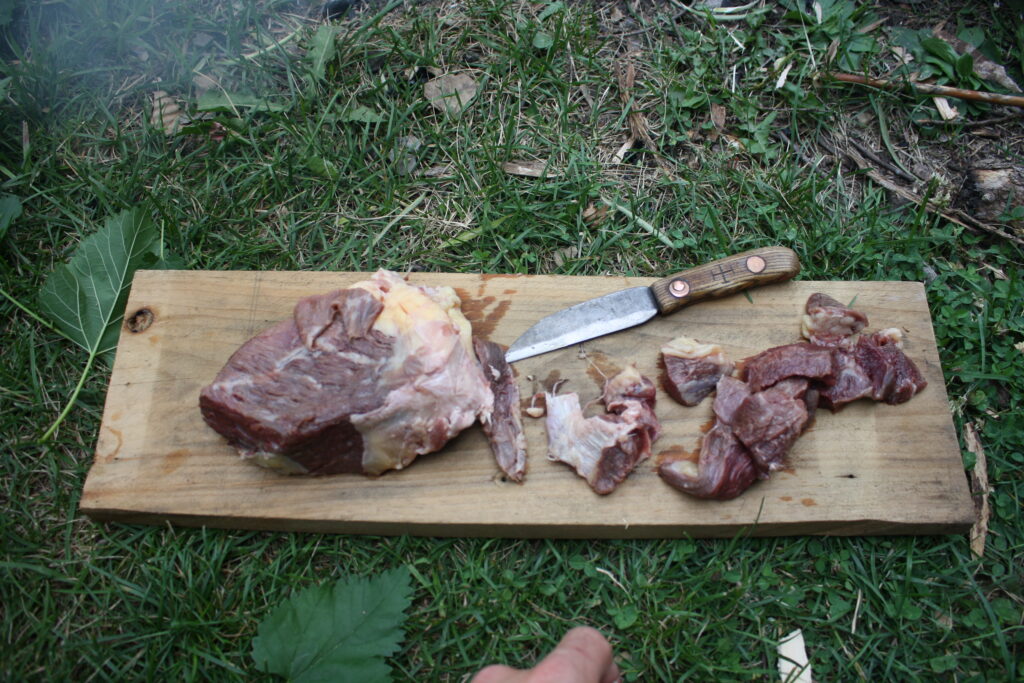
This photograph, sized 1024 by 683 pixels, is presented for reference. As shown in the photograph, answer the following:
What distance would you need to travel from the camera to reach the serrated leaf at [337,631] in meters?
3.28

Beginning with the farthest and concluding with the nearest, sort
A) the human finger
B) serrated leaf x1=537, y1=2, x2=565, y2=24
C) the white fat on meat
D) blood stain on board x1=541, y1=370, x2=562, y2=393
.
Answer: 1. serrated leaf x1=537, y1=2, x2=565, y2=24
2. blood stain on board x1=541, y1=370, x2=562, y2=393
3. the white fat on meat
4. the human finger

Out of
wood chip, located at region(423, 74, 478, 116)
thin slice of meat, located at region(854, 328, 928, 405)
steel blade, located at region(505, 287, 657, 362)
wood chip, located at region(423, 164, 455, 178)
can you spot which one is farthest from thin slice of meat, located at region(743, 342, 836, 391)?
wood chip, located at region(423, 74, 478, 116)

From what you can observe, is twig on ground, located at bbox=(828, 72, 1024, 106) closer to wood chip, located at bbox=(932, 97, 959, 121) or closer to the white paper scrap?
wood chip, located at bbox=(932, 97, 959, 121)

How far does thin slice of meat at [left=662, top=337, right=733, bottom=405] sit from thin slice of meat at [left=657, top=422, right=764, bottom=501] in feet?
0.84

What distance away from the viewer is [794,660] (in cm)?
354

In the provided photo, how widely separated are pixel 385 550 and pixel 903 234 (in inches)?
142

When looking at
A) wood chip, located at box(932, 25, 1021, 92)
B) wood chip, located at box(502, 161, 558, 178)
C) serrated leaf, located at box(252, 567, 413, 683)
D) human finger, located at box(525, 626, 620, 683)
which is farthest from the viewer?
wood chip, located at box(932, 25, 1021, 92)

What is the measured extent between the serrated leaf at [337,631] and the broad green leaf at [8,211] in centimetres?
285

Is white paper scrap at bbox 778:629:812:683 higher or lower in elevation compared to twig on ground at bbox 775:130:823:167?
lower

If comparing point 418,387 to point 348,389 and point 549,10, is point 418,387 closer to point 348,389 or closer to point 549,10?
point 348,389

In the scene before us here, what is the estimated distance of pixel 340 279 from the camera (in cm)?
400

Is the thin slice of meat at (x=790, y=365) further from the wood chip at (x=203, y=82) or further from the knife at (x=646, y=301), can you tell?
the wood chip at (x=203, y=82)

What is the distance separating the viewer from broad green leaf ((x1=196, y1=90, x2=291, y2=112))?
4773 millimetres

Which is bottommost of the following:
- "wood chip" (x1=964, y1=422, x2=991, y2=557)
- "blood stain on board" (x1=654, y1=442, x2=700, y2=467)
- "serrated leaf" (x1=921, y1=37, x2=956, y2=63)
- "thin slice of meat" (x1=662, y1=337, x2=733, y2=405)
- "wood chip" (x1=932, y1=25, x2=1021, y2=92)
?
"wood chip" (x1=964, y1=422, x2=991, y2=557)
